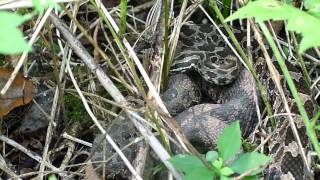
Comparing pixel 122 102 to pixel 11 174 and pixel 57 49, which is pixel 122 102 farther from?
pixel 57 49

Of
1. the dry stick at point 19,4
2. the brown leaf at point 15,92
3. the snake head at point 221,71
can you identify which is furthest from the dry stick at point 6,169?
the snake head at point 221,71

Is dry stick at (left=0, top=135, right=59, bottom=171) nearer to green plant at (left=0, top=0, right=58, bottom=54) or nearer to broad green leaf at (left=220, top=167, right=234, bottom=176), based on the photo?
broad green leaf at (left=220, top=167, right=234, bottom=176)

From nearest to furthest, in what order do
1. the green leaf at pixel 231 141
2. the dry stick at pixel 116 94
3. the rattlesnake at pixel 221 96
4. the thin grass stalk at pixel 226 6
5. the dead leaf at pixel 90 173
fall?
the green leaf at pixel 231 141, the dry stick at pixel 116 94, the dead leaf at pixel 90 173, the rattlesnake at pixel 221 96, the thin grass stalk at pixel 226 6

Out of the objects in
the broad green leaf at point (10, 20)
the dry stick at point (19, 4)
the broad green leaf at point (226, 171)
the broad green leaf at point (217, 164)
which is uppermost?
the broad green leaf at point (10, 20)

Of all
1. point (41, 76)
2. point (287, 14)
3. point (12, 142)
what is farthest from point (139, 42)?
point (287, 14)

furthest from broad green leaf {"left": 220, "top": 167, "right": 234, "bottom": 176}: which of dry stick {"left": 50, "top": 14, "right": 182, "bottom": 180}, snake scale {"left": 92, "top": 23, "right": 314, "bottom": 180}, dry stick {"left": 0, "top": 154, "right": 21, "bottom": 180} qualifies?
dry stick {"left": 0, "top": 154, "right": 21, "bottom": 180}

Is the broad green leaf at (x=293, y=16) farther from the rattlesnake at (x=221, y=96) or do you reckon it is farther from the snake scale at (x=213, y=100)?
the rattlesnake at (x=221, y=96)

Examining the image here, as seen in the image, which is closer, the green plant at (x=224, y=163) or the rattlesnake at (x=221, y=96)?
the green plant at (x=224, y=163)
